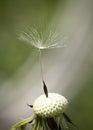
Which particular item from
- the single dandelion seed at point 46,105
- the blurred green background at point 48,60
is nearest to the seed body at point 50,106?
the single dandelion seed at point 46,105

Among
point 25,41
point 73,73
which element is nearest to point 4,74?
point 25,41

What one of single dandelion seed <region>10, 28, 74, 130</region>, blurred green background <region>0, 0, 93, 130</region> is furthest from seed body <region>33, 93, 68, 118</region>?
blurred green background <region>0, 0, 93, 130</region>

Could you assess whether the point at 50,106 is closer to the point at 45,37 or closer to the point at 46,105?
the point at 46,105

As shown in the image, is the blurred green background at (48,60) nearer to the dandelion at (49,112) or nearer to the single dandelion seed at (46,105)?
the single dandelion seed at (46,105)

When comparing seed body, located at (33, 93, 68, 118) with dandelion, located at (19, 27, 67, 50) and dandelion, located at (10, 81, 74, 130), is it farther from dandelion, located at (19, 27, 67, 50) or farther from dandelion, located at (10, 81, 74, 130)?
dandelion, located at (19, 27, 67, 50)

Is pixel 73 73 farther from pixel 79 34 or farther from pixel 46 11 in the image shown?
pixel 46 11
